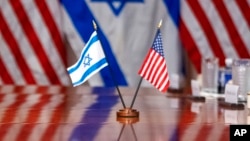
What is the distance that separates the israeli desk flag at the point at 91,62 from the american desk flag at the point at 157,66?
206 mm

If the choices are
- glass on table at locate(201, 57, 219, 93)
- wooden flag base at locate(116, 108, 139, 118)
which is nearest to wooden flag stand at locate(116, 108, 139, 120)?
wooden flag base at locate(116, 108, 139, 118)

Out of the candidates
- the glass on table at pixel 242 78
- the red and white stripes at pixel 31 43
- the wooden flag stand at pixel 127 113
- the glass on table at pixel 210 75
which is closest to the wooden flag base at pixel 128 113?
the wooden flag stand at pixel 127 113

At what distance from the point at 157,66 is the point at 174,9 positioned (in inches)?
82.5

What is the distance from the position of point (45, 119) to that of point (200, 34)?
2399mm

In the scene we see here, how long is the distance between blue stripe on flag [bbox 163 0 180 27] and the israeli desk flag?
7.01 ft

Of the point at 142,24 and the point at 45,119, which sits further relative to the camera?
the point at 142,24

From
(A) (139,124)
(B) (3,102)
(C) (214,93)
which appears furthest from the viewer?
(C) (214,93)

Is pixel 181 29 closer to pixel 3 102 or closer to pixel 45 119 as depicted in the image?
pixel 3 102

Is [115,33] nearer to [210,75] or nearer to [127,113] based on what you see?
[210,75]

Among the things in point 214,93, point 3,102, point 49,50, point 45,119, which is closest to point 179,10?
point 49,50

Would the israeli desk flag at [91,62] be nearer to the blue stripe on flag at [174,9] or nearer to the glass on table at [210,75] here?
the glass on table at [210,75]

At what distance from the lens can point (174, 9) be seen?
16.1 feet

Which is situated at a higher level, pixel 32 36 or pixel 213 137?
pixel 32 36

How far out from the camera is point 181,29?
16.3 feet
